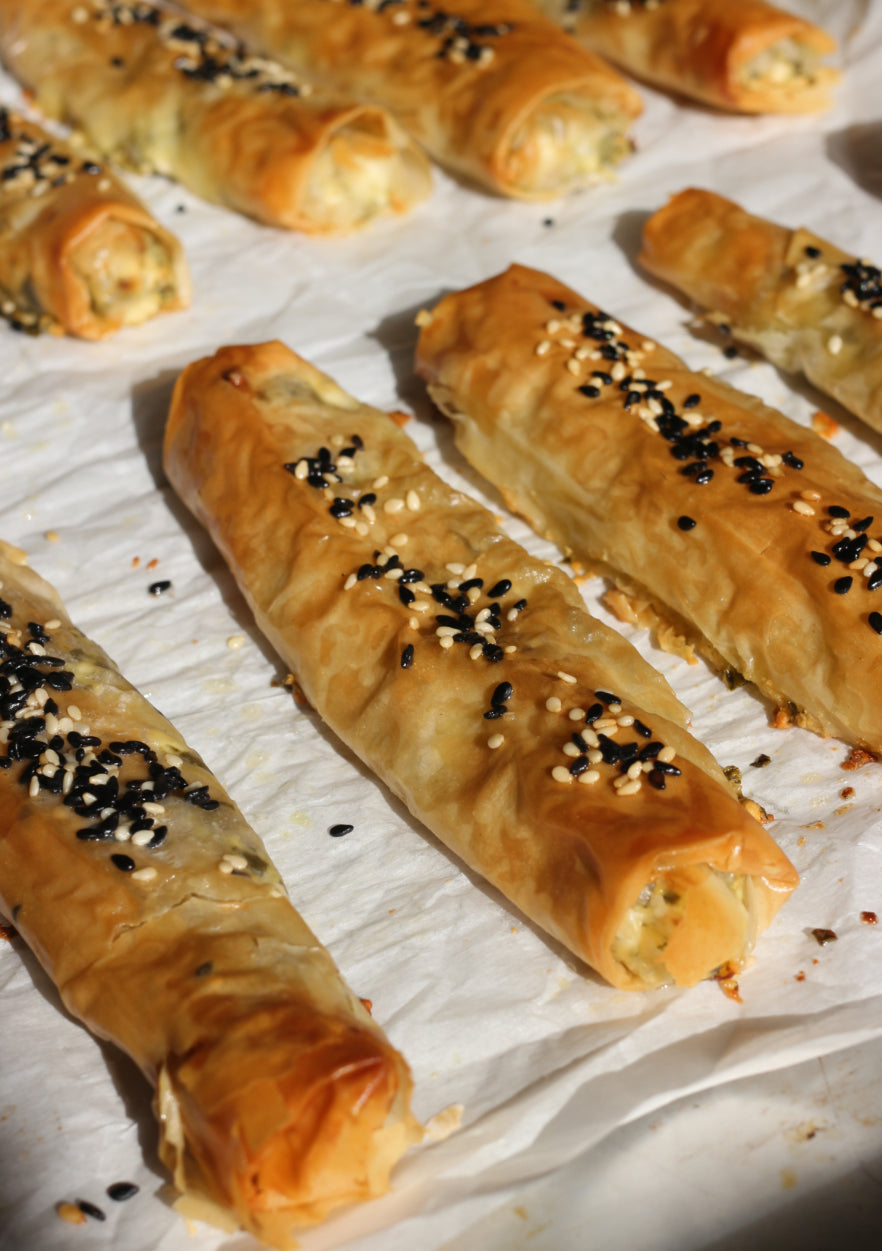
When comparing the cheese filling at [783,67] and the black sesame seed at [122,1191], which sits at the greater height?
the cheese filling at [783,67]

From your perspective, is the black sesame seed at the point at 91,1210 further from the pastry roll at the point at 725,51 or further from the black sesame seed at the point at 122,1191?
the pastry roll at the point at 725,51

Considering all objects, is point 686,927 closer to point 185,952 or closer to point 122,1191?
point 185,952

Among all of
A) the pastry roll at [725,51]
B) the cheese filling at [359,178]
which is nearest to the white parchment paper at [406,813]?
the cheese filling at [359,178]

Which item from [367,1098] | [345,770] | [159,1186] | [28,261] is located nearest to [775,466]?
[345,770]

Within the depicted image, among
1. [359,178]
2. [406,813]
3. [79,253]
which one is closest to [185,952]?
[406,813]

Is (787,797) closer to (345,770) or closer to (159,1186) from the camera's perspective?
(345,770)

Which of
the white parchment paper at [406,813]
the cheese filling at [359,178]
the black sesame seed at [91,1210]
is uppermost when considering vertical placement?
the cheese filling at [359,178]

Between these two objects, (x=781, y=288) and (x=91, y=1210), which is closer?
(x=91, y=1210)
